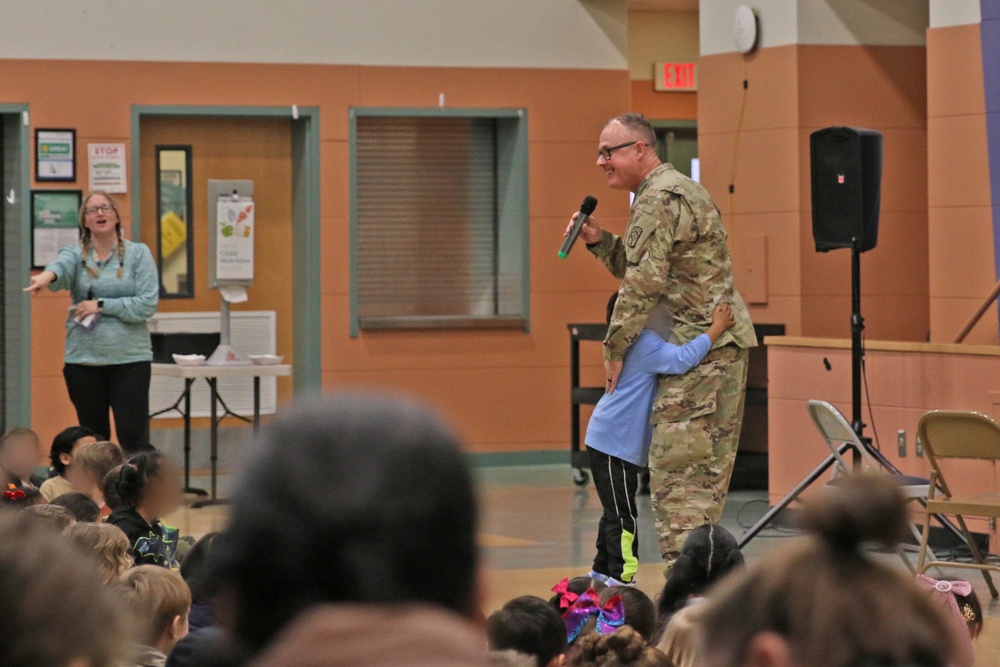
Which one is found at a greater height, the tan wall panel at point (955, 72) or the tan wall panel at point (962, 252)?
the tan wall panel at point (955, 72)

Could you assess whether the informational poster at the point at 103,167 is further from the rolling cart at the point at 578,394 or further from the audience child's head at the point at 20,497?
the audience child's head at the point at 20,497

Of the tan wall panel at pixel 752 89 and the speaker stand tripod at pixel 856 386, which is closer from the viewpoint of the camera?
the speaker stand tripod at pixel 856 386

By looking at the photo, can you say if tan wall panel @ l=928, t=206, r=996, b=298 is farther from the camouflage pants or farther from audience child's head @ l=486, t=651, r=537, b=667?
audience child's head @ l=486, t=651, r=537, b=667

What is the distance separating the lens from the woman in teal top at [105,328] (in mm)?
7137

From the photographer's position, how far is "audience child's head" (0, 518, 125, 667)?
3.40ft

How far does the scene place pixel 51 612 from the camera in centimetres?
104

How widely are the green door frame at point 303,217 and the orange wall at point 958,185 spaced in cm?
421

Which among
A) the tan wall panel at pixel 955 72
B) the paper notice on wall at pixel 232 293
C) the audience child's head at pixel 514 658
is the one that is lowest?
the audience child's head at pixel 514 658

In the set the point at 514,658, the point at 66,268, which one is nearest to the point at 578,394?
the point at 66,268

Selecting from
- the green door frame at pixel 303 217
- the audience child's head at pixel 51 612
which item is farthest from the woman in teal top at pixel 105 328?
the audience child's head at pixel 51 612

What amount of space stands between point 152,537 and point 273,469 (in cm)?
363

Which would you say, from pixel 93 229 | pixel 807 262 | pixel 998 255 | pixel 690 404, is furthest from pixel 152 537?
pixel 807 262

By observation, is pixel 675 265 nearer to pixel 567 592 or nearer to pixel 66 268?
pixel 567 592

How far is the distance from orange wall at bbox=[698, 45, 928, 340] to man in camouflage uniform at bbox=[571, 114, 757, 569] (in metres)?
4.55
